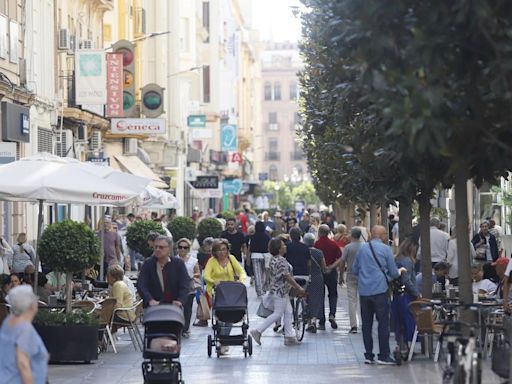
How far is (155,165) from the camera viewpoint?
6294cm

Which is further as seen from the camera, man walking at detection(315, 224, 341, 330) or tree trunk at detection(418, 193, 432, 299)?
man walking at detection(315, 224, 341, 330)

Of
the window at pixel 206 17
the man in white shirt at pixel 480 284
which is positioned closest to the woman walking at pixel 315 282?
the man in white shirt at pixel 480 284

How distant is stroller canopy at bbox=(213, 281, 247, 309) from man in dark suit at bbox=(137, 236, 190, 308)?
12.1 feet

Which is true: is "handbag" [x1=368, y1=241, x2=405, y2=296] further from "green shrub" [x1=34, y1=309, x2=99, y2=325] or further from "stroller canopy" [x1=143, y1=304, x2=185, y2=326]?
"stroller canopy" [x1=143, y1=304, x2=185, y2=326]

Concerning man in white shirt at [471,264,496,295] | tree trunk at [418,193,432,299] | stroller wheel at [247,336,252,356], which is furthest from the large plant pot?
man in white shirt at [471,264,496,295]

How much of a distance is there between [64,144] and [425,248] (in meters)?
21.0

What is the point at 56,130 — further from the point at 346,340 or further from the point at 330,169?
the point at 346,340

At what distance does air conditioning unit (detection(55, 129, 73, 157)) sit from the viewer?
38.7 metres

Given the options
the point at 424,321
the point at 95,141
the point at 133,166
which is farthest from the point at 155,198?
the point at 424,321

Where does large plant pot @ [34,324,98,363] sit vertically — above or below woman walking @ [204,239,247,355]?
below

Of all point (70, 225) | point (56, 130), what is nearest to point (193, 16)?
point (56, 130)

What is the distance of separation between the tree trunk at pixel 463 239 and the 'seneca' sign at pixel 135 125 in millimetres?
28458

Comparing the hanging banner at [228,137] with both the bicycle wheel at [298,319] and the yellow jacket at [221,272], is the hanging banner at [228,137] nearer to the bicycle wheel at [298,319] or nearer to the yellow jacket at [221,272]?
→ the bicycle wheel at [298,319]

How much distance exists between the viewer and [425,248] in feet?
67.4
